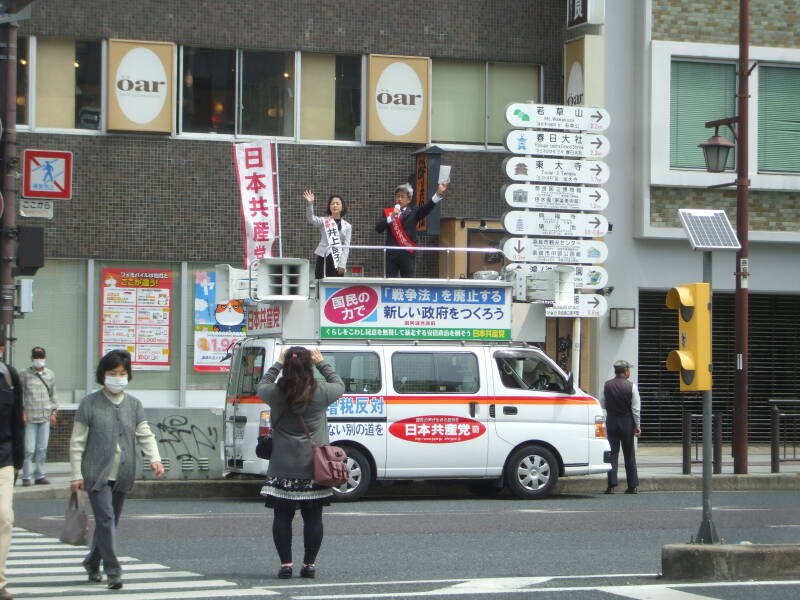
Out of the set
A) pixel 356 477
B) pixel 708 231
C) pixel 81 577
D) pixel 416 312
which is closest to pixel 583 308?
pixel 416 312

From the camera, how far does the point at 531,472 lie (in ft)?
61.0

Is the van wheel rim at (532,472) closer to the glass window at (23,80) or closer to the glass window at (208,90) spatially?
the glass window at (208,90)

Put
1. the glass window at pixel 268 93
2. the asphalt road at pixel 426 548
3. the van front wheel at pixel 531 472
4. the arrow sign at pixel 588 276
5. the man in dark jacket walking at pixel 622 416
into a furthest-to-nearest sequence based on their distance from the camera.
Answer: the glass window at pixel 268 93 → the arrow sign at pixel 588 276 → the man in dark jacket walking at pixel 622 416 → the van front wheel at pixel 531 472 → the asphalt road at pixel 426 548

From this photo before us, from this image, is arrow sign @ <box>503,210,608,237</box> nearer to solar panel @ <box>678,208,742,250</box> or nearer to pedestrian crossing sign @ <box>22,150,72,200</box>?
pedestrian crossing sign @ <box>22,150,72,200</box>

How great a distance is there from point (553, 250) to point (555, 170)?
1252 millimetres

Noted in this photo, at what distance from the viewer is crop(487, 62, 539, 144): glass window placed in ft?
85.7

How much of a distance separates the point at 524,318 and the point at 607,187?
24.8 feet

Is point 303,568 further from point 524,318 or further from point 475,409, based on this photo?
point 524,318

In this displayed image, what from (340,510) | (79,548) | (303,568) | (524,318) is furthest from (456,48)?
(303,568)

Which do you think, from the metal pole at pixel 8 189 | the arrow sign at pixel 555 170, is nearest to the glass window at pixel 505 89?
the arrow sign at pixel 555 170

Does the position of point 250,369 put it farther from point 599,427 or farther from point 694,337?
point 694,337

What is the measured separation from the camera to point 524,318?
19516 millimetres

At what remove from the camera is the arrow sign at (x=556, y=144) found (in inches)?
878

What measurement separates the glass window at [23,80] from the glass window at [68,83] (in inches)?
6.9
